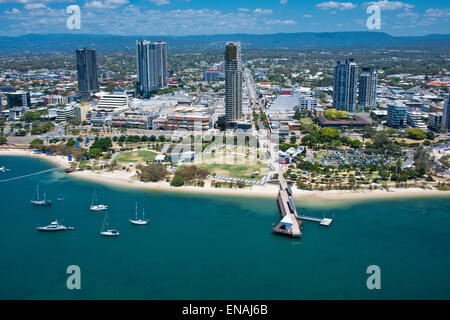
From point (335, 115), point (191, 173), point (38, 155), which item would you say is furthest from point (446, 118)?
point (38, 155)

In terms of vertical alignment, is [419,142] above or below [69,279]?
above

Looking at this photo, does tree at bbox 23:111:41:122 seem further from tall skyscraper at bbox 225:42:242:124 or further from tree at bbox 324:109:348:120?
tree at bbox 324:109:348:120

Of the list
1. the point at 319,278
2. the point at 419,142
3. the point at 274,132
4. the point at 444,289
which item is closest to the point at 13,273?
the point at 319,278

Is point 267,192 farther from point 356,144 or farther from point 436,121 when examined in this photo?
point 436,121

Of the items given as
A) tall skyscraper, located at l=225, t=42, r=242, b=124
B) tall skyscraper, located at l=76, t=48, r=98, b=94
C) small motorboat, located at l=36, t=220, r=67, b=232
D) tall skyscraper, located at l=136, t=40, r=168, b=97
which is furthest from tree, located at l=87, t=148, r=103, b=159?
tall skyscraper, located at l=76, t=48, r=98, b=94

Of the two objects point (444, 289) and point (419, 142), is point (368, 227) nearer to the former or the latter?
point (444, 289)

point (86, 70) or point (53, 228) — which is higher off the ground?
point (86, 70)
